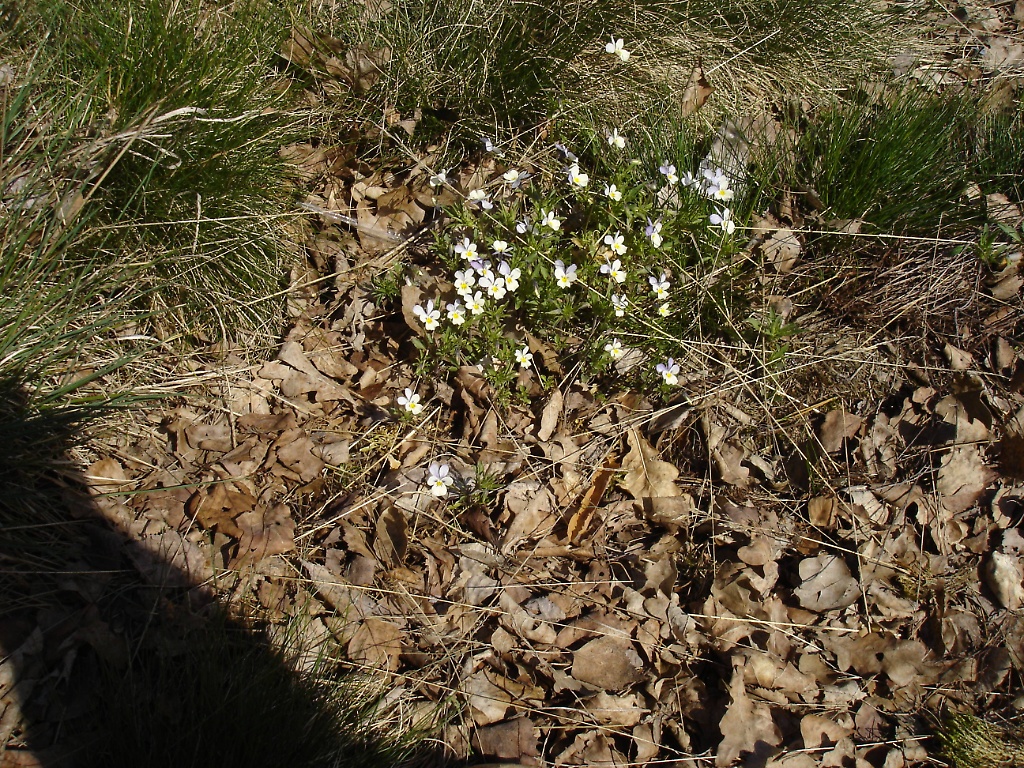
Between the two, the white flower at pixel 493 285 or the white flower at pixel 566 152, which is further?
the white flower at pixel 566 152

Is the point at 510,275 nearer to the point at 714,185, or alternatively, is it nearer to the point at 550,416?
the point at 550,416

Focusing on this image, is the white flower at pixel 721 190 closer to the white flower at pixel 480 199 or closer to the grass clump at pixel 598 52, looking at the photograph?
the grass clump at pixel 598 52

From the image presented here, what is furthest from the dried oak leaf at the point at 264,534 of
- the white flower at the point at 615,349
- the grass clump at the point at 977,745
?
the grass clump at the point at 977,745

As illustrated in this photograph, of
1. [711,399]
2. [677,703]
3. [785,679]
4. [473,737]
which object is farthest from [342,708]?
[711,399]

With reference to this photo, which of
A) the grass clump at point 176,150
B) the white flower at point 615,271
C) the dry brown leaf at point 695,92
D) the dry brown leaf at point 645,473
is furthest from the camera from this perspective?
the dry brown leaf at point 695,92

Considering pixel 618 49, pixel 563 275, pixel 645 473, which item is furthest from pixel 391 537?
pixel 618 49

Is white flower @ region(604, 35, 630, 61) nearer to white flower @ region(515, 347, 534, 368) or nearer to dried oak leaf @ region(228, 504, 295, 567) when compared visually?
white flower @ region(515, 347, 534, 368)
